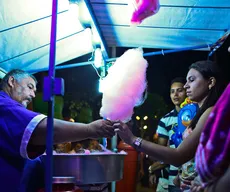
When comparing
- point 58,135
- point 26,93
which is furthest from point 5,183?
point 26,93

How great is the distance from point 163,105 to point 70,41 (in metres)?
16.4

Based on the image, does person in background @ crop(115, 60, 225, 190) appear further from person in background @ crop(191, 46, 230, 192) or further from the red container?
the red container

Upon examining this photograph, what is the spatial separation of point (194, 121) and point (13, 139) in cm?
136

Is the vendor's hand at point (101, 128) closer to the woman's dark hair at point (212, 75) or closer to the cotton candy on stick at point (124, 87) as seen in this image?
the cotton candy on stick at point (124, 87)

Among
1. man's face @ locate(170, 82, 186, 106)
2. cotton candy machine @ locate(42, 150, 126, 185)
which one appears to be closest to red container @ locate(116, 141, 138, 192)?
man's face @ locate(170, 82, 186, 106)

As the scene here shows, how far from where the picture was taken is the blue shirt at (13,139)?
210 cm

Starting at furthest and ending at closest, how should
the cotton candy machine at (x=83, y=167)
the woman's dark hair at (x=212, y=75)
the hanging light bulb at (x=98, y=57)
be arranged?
the hanging light bulb at (x=98, y=57) < the cotton candy machine at (x=83, y=167) < the woman's dark hair at (x=212, y=75)

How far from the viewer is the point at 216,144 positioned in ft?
3.56

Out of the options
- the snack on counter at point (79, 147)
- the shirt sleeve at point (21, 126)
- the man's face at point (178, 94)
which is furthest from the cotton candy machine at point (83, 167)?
the man's face at point (178, 94)

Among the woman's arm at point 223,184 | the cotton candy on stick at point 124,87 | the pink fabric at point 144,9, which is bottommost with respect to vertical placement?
the woman's arm at point 223,184

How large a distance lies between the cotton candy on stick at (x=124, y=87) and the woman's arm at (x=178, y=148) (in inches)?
5.6

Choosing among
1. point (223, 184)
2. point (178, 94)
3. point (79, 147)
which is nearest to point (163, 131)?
point (178, 94)

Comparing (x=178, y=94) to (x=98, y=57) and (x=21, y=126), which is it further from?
(x=21, y=126)

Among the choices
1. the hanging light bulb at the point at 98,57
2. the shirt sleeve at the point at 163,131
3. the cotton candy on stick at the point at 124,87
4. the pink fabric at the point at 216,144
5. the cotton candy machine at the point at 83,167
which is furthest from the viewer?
the hanging light bulb at the point at 98,57
